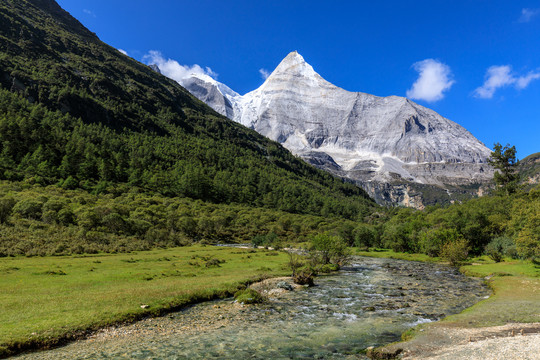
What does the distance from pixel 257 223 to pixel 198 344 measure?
477 ft

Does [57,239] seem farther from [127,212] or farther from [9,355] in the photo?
[9,355]

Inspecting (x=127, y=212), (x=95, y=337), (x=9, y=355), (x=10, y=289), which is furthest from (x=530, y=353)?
(x=127, y=212)

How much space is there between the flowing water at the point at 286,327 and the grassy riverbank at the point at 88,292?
72.4 inches

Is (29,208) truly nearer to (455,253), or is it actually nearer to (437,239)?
(455,253)

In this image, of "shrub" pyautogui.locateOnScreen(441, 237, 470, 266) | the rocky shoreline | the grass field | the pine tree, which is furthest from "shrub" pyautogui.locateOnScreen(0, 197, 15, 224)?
the pine tree

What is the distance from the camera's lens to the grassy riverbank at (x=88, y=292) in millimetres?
23844

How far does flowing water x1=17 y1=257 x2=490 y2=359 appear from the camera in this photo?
21672 mm

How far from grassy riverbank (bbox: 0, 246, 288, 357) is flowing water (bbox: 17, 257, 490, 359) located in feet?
6.03

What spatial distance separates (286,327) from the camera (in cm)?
2764

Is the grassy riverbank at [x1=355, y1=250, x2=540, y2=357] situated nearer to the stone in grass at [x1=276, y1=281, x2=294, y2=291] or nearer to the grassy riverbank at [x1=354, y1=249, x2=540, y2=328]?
the grassy riverbank at [x1=354, y1=249, x2=540, y2=328]

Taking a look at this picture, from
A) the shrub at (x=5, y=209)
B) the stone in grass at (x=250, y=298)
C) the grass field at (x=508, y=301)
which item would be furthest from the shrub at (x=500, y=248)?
the shrub at (x=5, y=209)

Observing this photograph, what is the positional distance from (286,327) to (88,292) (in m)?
25.4

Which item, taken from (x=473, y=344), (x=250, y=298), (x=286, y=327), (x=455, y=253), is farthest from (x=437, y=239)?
(x=286, y=327)

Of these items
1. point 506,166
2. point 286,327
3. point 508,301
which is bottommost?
point 286,327
